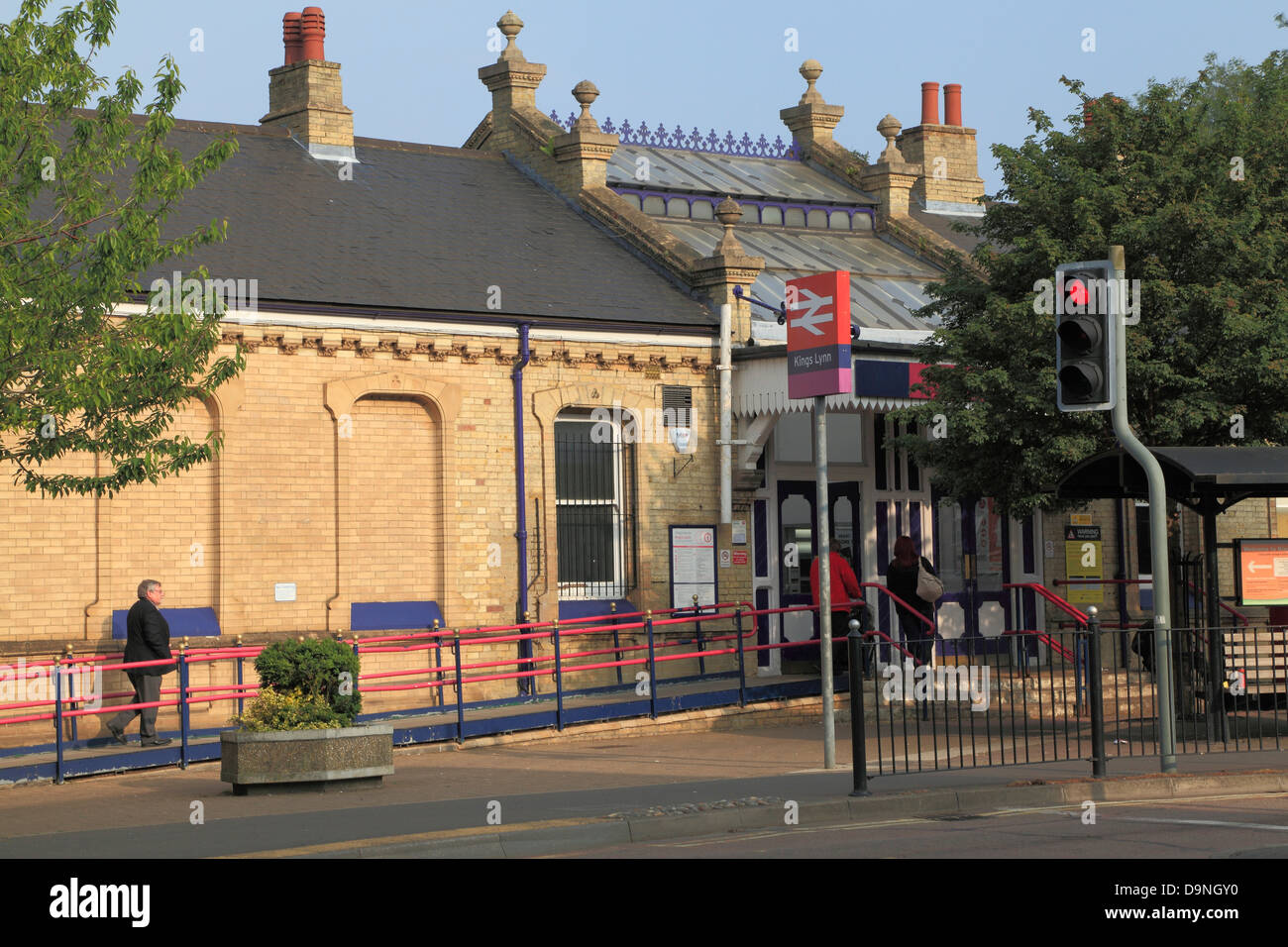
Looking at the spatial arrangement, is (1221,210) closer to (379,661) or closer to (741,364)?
(741,364)

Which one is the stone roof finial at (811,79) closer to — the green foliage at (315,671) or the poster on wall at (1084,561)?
the poster on wall at (1084,561)

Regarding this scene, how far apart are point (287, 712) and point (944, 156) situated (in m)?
22.4

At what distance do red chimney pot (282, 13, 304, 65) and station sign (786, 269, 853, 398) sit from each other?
13.1 meters

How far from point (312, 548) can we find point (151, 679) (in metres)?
3.78

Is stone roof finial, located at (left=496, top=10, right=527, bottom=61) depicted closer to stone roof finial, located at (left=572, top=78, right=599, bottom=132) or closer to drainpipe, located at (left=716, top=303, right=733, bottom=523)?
stone roof finial, located at (left=572, top=78, right=599, bottom=132)

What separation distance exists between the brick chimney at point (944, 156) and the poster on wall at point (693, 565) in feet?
37.8

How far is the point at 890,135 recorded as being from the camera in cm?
3117

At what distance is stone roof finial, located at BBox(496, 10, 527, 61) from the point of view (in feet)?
92.0

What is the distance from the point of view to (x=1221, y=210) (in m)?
19.8

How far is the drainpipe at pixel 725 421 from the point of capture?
2372 cm

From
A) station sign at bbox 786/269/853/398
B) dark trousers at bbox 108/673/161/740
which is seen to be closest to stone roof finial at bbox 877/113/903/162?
station sign at bbox 786/269/853/398

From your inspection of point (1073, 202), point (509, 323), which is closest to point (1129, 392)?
point (1073, 202)

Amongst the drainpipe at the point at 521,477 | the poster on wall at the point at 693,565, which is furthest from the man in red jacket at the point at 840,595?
Answer: the drainpipe at the point at 521,477

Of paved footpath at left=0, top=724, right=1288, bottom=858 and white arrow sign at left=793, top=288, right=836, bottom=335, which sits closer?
paved footpath at left=0, top=724, right=1288, bottom=858
